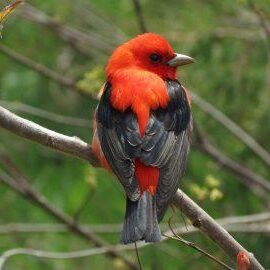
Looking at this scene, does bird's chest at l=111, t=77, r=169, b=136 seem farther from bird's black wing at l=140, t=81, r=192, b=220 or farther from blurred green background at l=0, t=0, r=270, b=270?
blurred green background at l=0, t=0, r=270, b=270

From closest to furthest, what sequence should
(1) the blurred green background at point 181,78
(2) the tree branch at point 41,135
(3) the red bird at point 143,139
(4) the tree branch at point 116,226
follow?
(2) the tree branch at point 41,135, (3) the red bird at point 143,139, (4) the tree branch at point 116,226, (1) the blurred green background at point 181,78

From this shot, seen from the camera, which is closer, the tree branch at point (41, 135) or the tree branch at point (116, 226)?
the tree branch at point (41, 135)

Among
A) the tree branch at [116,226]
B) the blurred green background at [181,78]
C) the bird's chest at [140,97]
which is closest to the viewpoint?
the bird's chest at [140,97]

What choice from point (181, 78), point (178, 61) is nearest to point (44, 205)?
point (178, 61)

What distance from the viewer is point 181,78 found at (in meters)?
8.92

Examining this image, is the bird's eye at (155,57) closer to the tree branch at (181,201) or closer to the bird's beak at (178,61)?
the bird's beak at (178,61)

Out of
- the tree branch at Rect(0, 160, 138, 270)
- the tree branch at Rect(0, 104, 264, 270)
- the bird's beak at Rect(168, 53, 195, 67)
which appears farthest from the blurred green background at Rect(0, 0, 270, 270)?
the tree branch at Rect(0, 104, 264, 270)

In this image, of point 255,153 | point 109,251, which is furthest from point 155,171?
point 255,153

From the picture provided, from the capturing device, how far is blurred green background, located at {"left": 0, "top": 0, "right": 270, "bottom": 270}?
8.30m

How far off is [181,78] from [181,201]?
3883 millimetres

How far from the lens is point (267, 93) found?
338 inches

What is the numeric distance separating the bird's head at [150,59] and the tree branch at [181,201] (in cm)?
148

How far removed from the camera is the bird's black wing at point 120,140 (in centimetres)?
523

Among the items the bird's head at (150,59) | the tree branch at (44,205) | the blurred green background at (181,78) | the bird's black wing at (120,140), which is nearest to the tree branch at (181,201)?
the bird's black wing at (120,140)
